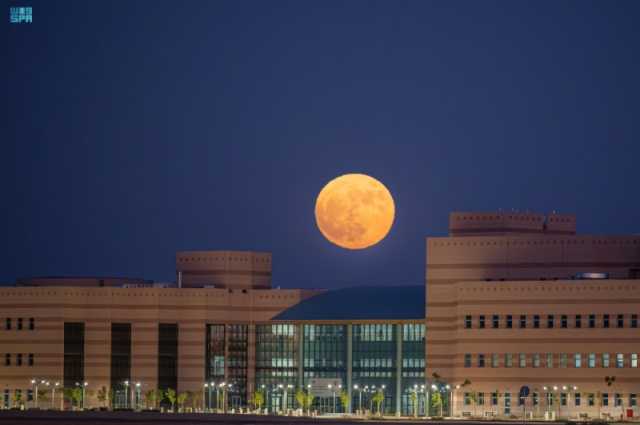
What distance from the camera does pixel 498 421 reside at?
200 meters

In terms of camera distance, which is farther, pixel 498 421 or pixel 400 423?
pixel 498 421

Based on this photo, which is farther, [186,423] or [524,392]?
[524,392]

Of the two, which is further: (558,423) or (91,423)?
(558,423)

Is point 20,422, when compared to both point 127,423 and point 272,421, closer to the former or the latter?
point 127,423

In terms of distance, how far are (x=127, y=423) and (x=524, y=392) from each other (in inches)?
1773

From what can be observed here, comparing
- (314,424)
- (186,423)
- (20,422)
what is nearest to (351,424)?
(314,424)

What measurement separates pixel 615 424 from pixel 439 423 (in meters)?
17.4

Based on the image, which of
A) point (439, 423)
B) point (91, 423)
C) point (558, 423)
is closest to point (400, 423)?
point (439, 423)

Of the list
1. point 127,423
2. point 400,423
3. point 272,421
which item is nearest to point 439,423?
point 400,423

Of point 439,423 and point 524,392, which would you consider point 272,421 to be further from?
point 524,392

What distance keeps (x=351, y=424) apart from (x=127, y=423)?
21675mm

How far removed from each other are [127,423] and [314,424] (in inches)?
695

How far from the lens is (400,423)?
187250mm

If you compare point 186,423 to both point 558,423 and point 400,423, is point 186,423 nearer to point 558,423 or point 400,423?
point 400,423
